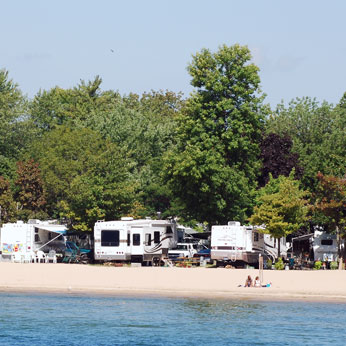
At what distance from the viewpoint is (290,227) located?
216 ft

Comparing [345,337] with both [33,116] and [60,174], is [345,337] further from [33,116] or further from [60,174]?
[33,116]

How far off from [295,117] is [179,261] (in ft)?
101

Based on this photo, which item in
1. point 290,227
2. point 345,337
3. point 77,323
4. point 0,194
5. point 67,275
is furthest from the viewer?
point 0,194

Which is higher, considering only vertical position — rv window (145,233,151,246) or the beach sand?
rv window (145,233,151,246)

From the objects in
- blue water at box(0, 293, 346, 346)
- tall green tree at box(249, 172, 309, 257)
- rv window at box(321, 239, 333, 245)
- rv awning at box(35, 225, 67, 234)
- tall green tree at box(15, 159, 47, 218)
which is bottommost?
blue water at box(0, 293, 346, 346)

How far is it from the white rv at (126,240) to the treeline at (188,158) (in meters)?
6.07

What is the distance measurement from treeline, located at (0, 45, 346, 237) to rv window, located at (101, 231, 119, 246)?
6.32 meters

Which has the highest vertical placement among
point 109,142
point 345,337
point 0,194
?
point 109,142

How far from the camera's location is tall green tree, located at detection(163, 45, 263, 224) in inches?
2808

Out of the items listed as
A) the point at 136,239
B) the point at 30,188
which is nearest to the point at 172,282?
the point at 136,239

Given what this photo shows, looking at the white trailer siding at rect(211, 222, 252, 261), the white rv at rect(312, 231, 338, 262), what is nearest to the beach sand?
the white trailer siding at rect(211, 222, 252, 261)

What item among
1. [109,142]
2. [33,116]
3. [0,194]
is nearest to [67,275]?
[0,194]

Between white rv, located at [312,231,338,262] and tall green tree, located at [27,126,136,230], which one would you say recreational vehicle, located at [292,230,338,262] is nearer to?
white rv, located at [312,231,338,262]

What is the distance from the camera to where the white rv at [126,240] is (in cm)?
6450
